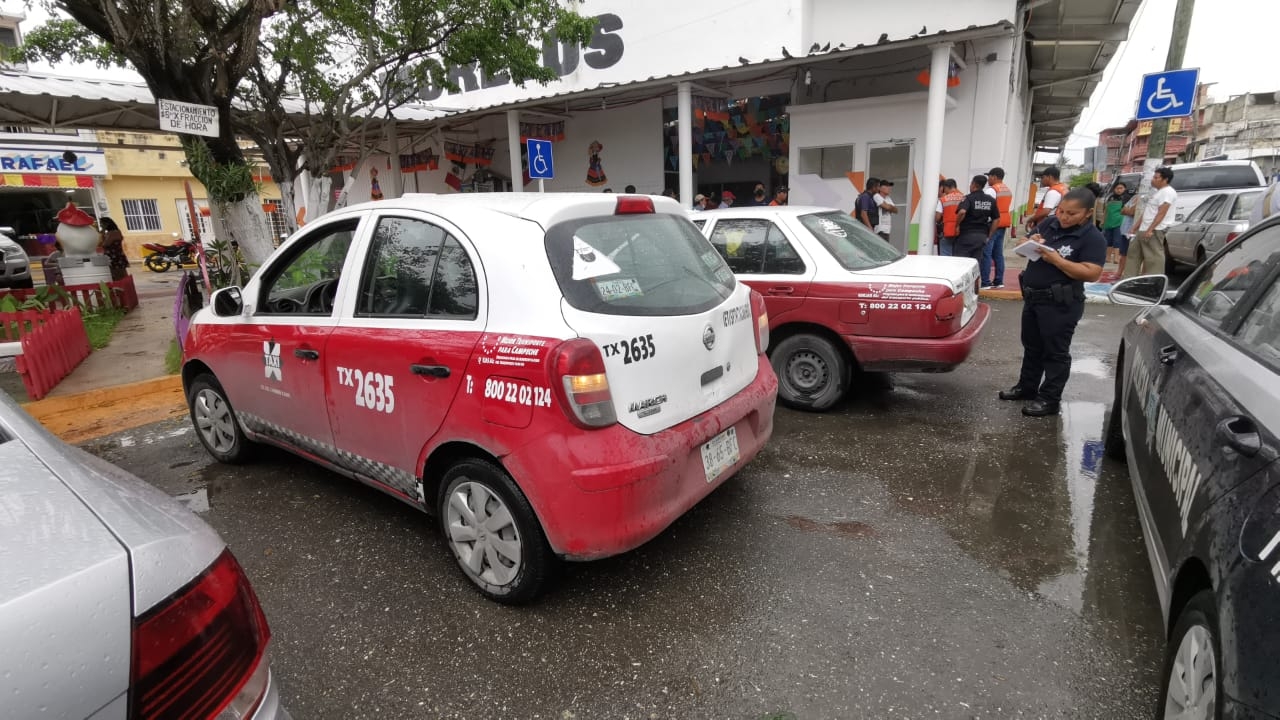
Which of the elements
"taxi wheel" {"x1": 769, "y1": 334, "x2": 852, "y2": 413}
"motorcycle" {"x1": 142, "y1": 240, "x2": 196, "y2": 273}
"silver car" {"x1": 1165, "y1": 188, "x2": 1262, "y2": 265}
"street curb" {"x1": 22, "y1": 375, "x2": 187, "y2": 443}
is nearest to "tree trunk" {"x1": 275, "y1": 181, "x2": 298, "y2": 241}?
"street curb" {"x1": 22, "y1": 375, "x2": 187, "y2": 443}

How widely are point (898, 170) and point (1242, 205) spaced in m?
4.94

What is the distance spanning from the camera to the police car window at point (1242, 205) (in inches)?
389

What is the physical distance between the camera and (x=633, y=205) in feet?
9.91

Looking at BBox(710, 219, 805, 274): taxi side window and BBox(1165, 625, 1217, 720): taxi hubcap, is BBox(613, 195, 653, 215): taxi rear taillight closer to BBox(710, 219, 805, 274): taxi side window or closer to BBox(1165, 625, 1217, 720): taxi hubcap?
BBox(710, 219, 805, 274): taxi side window

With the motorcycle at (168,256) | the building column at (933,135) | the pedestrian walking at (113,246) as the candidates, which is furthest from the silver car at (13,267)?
the building column at (933,135)

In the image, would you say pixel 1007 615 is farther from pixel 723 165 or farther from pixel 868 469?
pixel 723 165

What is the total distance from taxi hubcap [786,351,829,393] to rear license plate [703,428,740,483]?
2.20 m

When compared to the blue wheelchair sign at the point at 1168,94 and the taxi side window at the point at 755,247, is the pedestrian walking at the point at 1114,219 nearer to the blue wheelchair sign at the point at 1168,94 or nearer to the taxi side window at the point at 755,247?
the blue wheelchair sign at the point at 1168,94

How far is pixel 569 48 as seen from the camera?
13.3 m

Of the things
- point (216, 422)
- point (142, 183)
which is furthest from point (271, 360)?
point (142, 183)

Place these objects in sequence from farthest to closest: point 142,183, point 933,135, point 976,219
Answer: point 142,183 → point 933,135 → point 976,219

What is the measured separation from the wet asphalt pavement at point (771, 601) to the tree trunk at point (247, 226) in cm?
349

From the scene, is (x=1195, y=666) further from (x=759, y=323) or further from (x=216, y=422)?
(x=216, y=422)

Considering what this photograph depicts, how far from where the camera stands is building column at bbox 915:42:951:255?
934 cm
